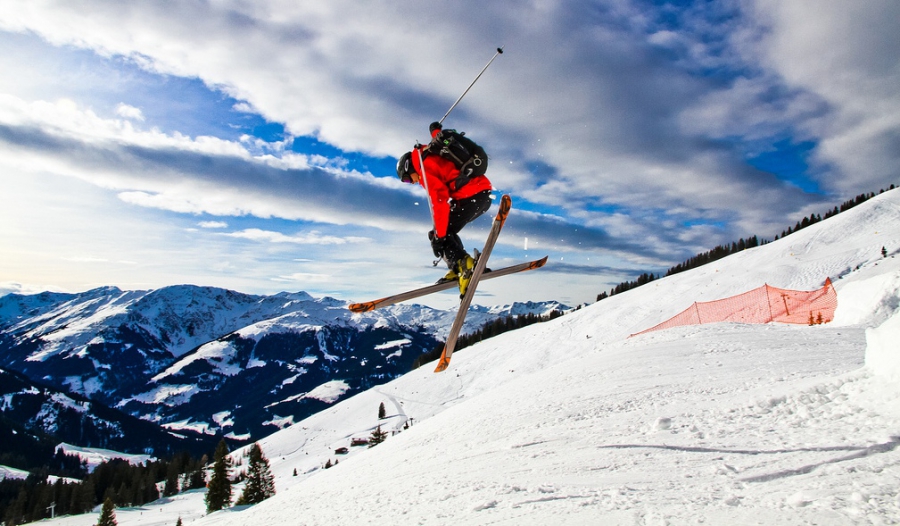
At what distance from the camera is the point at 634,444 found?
20.6 feet

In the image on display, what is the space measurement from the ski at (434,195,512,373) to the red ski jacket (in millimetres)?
1105

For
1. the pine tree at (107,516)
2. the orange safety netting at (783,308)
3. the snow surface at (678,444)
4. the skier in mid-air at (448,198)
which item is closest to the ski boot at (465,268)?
the skier in mid-air at (448,198)

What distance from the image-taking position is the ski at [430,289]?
9.05m

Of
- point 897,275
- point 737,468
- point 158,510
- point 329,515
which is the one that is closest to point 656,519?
point 737,468

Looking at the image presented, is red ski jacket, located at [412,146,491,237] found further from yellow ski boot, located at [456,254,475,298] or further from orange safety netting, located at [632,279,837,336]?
orange safety netting, located at [632,279,837,336]

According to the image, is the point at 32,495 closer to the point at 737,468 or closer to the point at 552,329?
the point at 552,329

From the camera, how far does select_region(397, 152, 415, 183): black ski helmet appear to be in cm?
788

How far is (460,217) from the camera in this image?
327 inches

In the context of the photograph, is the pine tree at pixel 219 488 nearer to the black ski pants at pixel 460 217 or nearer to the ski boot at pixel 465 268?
the ski boot at pixel 465 268

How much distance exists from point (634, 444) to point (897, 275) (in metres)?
16.0

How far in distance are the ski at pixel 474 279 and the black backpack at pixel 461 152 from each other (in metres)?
1.51

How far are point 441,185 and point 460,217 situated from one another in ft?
2.77

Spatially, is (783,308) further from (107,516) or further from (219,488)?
(107,516)

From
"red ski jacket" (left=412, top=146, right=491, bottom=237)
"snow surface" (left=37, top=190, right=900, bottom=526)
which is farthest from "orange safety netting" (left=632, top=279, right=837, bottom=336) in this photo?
"red ski jacket" (left=412, top=146, right=491, bottom=237)
